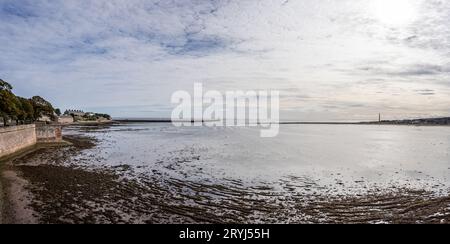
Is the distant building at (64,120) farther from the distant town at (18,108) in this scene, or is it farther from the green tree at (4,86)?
the green tree at (4,86)

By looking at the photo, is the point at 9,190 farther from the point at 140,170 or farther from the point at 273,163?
the point at 273,163

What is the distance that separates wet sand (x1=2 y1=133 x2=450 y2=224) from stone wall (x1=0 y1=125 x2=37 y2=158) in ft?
24.3

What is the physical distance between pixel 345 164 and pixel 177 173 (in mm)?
14910

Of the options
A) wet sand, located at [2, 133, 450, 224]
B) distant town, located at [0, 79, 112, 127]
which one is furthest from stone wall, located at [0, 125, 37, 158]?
wet sand, located at [2, 133, 450, 224]

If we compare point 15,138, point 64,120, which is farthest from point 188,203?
point 64,120

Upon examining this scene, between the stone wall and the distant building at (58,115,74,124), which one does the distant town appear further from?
the stone wall

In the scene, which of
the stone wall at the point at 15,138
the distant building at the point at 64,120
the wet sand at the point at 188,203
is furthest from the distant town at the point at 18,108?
the wet sand at the point at 188,203

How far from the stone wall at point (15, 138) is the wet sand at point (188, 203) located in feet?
24.3

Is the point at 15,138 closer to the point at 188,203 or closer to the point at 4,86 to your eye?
the point at 4,86

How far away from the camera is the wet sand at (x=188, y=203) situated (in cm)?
1131

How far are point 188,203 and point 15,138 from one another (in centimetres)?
2299

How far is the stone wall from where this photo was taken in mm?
24688

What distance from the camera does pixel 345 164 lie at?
1048 inches
